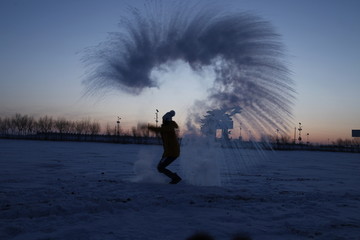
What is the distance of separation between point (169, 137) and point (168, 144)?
0.66 feet

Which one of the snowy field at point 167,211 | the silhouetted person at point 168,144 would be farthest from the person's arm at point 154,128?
the snowy field at point 167,211

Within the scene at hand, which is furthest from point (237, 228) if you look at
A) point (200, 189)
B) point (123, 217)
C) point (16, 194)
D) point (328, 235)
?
point (16, 194)

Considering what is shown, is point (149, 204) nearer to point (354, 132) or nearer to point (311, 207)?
point (311, 207)

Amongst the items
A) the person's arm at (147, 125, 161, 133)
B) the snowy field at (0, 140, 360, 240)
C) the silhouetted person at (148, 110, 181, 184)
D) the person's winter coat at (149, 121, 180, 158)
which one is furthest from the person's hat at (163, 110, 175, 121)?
the snowy field at (0, 140, 360, 240)

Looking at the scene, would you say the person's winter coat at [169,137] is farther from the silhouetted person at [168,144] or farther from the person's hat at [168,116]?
the person's hat at [168,116]

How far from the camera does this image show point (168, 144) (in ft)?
29.5

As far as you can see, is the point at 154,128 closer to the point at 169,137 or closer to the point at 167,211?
the point at 169,137

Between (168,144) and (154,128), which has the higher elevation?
(154,128)

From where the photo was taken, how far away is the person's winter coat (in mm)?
8939

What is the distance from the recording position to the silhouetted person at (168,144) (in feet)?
29.3

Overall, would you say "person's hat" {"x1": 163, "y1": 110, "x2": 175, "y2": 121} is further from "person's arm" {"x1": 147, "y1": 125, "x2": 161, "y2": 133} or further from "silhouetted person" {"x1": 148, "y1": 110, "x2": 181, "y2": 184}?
"person's arm" {"x1": 147, "y1": 125, "x2": 161, "y2": 133}

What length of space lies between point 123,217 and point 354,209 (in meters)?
4.53

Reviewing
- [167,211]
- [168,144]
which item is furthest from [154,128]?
[167,211]

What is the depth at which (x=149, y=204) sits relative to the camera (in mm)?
6055
